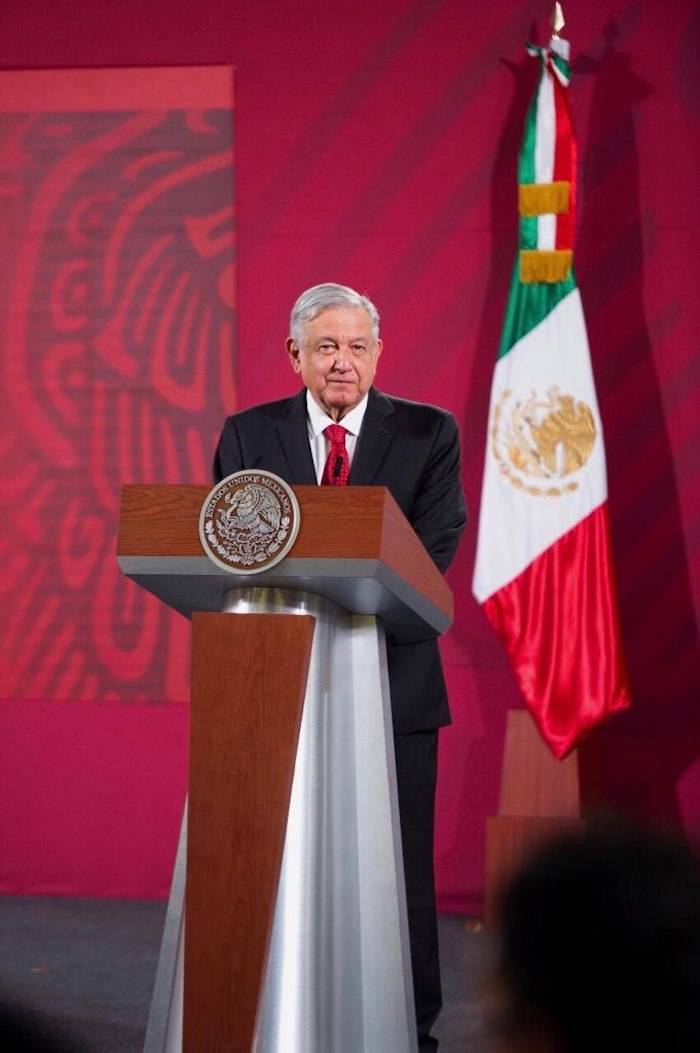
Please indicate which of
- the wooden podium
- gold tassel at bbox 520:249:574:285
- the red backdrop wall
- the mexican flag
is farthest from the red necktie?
the red backdrop wall

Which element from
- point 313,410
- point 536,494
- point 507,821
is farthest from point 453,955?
point 313,410

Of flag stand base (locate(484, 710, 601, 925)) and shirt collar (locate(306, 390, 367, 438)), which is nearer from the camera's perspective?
shirt collar (locate(306, 390, 367, 438))

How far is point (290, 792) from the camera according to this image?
173 cm

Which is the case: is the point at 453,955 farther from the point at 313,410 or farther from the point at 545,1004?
the point at 545,1004

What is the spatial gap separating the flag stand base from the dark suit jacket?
1490mm

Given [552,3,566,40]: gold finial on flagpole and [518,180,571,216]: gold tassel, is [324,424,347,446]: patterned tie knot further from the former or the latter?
[552,3,566,40]: gold finial on flagpole

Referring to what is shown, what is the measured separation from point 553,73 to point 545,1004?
12.4ft

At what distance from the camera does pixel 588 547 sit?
3969 mm

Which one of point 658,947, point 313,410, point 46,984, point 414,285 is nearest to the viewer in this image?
point 658,947

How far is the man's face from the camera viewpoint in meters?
2.31

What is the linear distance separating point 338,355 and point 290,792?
86cm

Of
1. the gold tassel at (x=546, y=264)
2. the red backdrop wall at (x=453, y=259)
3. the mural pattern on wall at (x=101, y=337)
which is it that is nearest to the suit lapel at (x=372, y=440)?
the gold tassel at (x=546, y=264)

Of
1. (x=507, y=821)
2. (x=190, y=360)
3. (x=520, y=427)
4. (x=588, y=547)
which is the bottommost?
(x=507, y=821)

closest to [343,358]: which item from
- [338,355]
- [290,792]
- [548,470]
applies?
[338,355]
